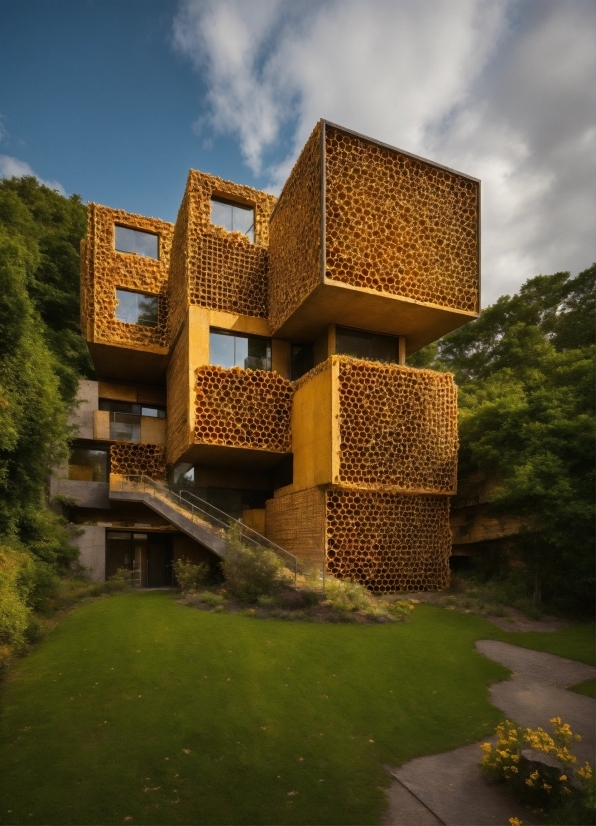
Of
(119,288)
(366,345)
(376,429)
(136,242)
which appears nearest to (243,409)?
(376,429)

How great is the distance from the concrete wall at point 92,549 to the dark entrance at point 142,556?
2525 mm

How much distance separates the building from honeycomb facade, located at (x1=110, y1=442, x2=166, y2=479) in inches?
2.5

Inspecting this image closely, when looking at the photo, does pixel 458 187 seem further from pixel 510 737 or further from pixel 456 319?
pixel 510 737

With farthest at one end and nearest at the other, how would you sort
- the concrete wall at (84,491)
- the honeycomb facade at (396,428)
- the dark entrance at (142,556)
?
the dark entrance at (142,556) → the concrete wall at (84,491) → the honeycomb facade at (396,428)

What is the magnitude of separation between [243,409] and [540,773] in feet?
50.3

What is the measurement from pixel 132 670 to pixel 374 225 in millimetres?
14843

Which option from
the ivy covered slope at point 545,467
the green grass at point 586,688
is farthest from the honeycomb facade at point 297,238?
the green grass at point 586,688

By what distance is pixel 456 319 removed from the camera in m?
20.0

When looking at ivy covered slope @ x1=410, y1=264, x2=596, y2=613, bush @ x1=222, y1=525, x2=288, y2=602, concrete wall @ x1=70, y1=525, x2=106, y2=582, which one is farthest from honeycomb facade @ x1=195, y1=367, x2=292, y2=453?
ivy covered slope @ x1=410, y1=264, x2=596, y2=613

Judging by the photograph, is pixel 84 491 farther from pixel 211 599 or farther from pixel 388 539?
pixel 388 539

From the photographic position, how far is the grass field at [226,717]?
19.2 ft

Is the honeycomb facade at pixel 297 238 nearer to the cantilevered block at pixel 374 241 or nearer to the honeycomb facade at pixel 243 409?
the cantilevered block at pixel 374 241

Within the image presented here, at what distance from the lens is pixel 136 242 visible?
25938mm

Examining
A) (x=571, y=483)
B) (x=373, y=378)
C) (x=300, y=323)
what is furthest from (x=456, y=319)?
(x=571, y=483)
